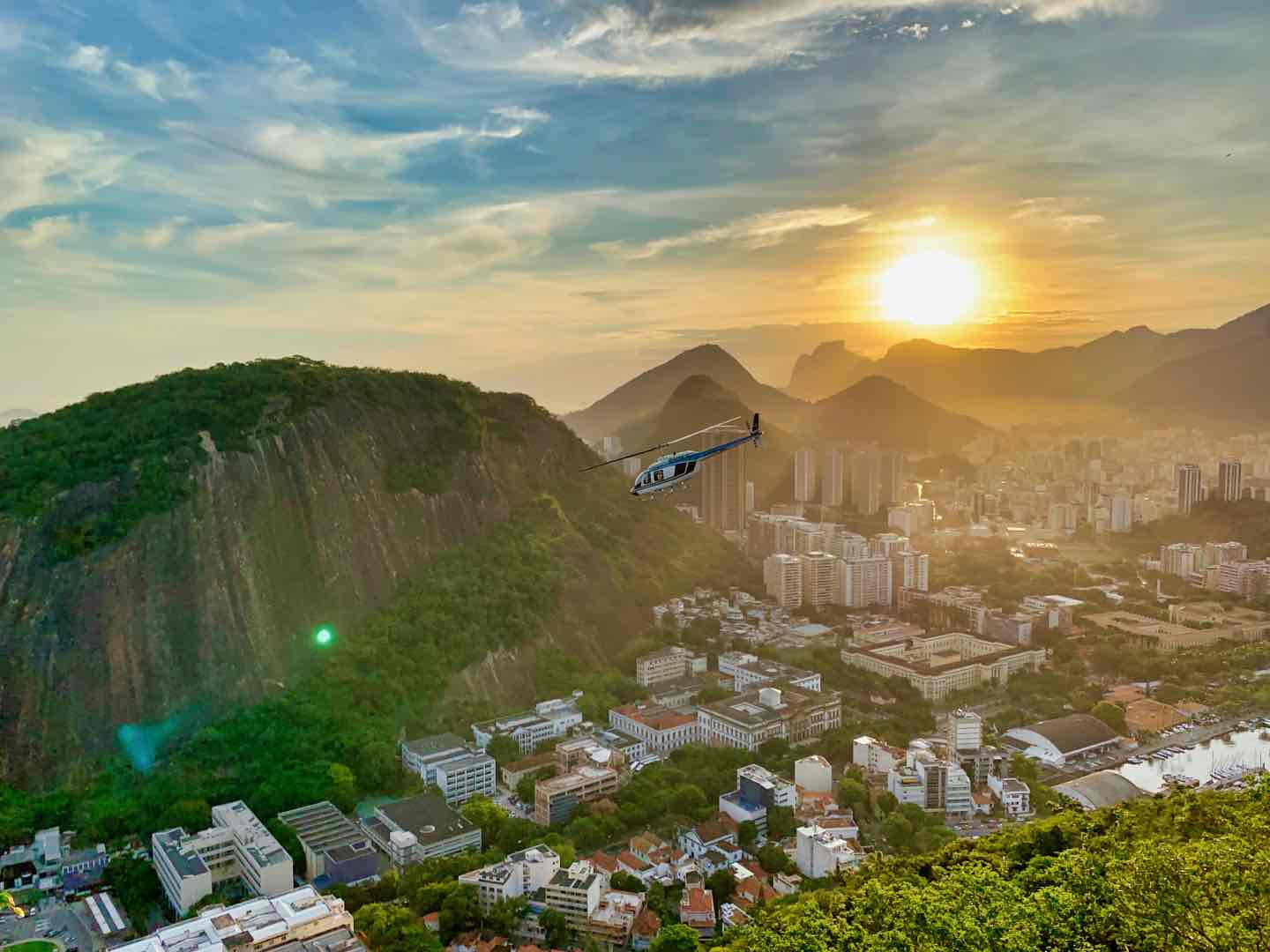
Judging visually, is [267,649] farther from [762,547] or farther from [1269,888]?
[762,547]

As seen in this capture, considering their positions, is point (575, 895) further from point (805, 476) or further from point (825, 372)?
point (825, 372)

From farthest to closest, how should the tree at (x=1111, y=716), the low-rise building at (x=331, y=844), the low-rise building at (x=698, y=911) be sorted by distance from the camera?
the tree at (x=1111, y=716) < the low-rise building at (x=331, y=844) < the low-rise building at (x=698, y=911)

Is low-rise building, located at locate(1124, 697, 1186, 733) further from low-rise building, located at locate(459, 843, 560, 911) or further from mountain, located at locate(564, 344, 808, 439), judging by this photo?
mountain, located at locate(564, 344, 808, 439)

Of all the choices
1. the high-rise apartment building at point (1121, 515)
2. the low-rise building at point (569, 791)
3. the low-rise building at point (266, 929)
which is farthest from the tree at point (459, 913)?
the high-rise apartment building at point (1121, 515)

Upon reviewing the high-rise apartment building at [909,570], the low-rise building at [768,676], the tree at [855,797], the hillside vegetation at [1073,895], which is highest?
the hillside vegetation at [1073,895]

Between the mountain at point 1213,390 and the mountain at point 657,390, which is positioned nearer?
the mountain at point 657,390

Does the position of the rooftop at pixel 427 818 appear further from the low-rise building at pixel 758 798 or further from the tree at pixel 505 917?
the low-rise building at pixel 758 798

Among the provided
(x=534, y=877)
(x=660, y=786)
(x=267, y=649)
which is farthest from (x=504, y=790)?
(x=267, y=649)
